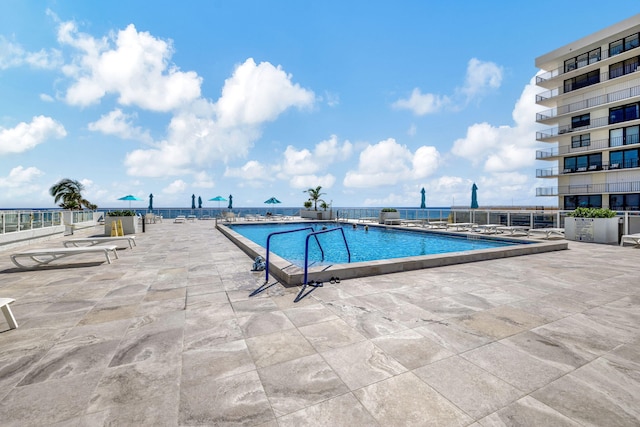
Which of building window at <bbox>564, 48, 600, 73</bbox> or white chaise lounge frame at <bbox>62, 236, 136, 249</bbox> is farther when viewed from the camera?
building window at <bbox>564, 48, 600, 73</bbox>

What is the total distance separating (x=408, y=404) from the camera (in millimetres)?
1953

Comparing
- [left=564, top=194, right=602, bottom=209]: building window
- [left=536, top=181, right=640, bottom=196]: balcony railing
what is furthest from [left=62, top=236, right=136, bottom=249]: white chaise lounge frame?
[left=564, top=194, right=602, bottom=209]: building window

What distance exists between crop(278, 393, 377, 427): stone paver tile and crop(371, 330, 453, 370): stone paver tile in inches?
28.6

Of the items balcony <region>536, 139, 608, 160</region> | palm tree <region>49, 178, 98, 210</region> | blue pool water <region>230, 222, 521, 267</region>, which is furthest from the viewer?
balcony <region>536, 139, 608, 160</region>

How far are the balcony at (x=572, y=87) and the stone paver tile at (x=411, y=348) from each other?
34.1m

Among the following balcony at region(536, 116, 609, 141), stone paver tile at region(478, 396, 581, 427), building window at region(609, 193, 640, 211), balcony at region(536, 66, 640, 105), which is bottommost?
stone paver tile at region(478, 396, 581, 427)

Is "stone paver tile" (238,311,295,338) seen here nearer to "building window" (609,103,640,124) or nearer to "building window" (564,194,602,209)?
"building window" (564,194,602,209)

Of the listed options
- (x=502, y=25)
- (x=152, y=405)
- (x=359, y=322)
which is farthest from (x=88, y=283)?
(x=502, y=25)

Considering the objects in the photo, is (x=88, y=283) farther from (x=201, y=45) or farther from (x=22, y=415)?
(x=201, y=45)

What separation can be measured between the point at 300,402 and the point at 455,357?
1509 mm

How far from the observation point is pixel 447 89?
17.8 m

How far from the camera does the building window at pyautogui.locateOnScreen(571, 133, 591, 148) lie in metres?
26.5

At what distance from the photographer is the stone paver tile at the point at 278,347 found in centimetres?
256

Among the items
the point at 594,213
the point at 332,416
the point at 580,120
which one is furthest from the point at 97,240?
the point at 580,120
